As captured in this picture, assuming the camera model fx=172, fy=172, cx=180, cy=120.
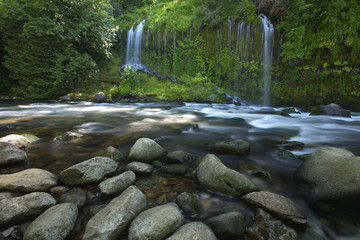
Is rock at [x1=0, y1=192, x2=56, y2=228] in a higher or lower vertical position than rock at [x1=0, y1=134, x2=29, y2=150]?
lower

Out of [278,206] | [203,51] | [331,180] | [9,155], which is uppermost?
[203,51]

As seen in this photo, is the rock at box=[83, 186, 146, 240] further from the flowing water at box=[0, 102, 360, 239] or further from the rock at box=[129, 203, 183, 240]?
the flowing water at box=[0, 102, 360, 239]

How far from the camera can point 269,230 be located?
1730 mm

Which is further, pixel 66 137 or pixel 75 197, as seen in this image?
pixel 66 137

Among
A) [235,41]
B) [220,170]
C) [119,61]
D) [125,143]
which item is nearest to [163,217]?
[220,170]

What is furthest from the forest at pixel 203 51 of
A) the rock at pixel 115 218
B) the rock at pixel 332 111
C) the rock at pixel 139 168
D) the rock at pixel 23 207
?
the rock at pixel 23 207

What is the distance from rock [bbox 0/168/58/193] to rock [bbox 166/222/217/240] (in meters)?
1.82

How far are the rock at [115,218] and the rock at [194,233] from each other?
0.52 m

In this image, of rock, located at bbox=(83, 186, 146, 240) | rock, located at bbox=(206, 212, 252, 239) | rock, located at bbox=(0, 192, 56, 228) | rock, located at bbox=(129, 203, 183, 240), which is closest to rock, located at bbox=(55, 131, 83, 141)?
rock, located at bbox=(0, 192, 56, 228)

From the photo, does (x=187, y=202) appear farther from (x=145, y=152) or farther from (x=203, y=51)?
(x=203, y=51)

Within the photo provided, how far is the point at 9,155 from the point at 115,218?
8.24ft

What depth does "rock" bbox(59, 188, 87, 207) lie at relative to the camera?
82.2 inches

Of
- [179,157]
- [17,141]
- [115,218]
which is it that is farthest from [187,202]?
[17,141]

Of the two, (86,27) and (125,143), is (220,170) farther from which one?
(86,27)
